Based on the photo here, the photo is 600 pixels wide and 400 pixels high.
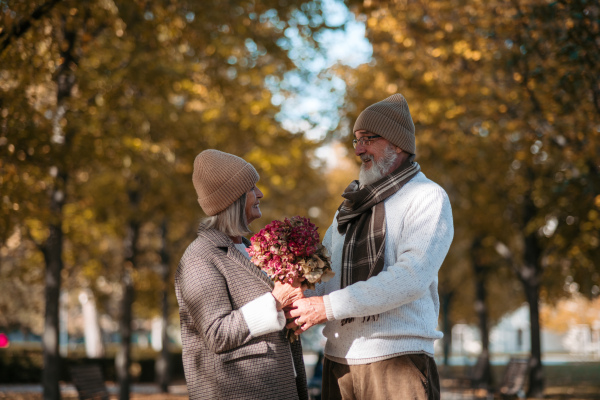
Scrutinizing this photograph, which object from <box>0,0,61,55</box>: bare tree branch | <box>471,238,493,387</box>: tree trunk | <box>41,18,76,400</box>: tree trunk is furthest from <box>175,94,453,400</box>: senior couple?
<box>471,238,493,387</box>: tree trunk

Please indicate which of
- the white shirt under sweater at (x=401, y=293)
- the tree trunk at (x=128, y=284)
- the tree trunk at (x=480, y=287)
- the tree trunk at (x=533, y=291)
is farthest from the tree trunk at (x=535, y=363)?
the white shirt under sweater at (x=401, y=293)

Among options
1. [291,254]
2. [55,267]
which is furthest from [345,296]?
[55,267]

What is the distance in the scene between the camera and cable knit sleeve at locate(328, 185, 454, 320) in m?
3.14

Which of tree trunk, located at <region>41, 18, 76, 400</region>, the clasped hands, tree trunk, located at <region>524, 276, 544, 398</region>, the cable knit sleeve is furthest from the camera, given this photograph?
tree trunk, located at <region>524, 276, 544, 398</region>

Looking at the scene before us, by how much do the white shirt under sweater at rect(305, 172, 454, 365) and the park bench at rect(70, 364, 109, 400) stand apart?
28.4 ft

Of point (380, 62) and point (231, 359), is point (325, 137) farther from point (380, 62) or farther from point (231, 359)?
point (231, 359)

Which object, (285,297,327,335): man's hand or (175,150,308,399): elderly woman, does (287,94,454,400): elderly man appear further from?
(175,150,308,399): elderly woman

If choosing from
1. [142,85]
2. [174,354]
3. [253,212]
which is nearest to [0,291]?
[174,354]

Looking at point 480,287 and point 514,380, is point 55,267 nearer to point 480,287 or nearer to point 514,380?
point 514,380

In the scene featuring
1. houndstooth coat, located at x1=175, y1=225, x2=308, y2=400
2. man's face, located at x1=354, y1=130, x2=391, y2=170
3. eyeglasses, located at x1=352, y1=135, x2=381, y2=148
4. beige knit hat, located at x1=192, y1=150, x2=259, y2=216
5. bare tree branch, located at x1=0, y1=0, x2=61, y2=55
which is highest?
bare tree branch, located at x1=0, y1=0, x2=61, y2=55

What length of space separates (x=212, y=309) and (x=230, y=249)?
38cm

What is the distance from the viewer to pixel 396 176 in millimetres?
3543

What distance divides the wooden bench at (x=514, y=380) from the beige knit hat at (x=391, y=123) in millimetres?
11754

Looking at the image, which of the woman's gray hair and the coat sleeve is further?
the woman's gray hair
